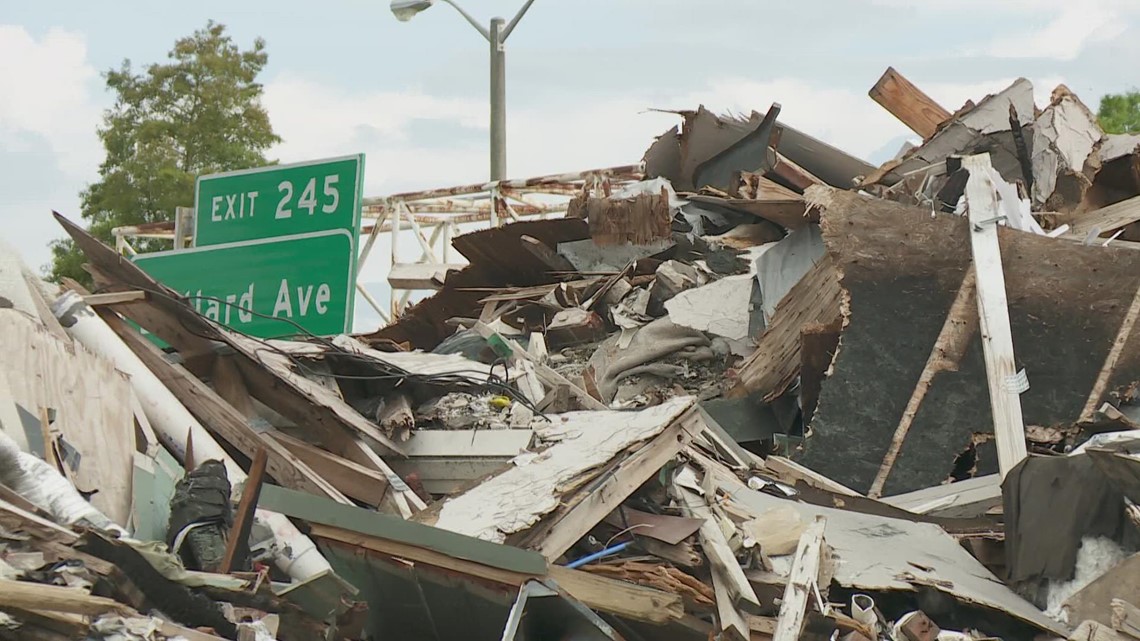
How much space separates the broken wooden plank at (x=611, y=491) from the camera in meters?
5.18

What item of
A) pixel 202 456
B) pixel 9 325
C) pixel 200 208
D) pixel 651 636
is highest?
pixel 200 208

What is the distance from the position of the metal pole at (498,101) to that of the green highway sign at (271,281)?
792cm

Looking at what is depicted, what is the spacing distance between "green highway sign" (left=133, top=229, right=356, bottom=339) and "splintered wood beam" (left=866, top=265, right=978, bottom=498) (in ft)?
10.9

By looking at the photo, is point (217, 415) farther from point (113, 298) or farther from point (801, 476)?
point (801, 476)

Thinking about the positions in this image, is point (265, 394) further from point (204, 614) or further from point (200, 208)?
point (204, 614)

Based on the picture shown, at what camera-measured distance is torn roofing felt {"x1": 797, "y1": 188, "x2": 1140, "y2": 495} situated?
7.32 metres

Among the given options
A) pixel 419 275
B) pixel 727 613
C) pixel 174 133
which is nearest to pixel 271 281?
pixel 727 613

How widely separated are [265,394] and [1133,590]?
160 inches

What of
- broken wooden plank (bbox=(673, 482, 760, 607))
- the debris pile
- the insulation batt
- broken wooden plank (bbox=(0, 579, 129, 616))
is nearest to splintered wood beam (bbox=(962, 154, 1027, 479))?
the debris pile

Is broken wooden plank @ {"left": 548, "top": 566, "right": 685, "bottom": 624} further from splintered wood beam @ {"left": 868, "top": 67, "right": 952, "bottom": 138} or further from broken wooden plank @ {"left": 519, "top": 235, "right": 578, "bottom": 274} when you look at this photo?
splintered wood beam @ {"left": 868, "top": 67, "right": 952, "bottom": 138}

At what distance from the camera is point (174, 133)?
2553 cm

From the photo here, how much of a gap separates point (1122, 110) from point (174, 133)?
18.8 metres

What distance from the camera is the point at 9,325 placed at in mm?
5293

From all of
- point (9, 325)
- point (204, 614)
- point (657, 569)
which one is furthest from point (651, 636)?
point (9, 325)
